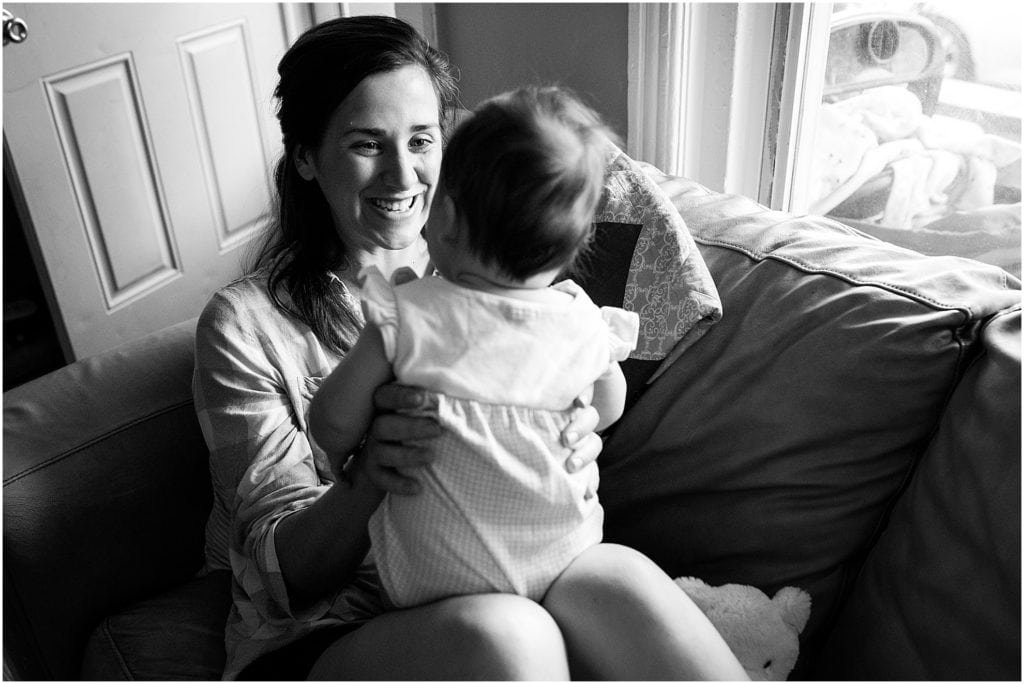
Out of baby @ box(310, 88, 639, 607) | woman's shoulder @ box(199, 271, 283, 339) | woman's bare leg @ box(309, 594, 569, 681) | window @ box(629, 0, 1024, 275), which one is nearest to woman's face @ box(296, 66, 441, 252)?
woman's shoulder @ box(199, 271, 283, 339)

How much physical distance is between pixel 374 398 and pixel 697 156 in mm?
1210

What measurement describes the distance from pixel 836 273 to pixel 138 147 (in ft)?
6.09

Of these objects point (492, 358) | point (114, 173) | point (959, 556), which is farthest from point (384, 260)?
point (114, 173)

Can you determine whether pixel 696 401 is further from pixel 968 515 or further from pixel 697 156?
pixel 697 156

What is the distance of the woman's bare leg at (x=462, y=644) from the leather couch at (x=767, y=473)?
0.35 metres

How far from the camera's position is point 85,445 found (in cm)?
126

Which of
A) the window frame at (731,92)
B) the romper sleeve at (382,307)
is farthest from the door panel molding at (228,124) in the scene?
the romper sleeve at (382,307)

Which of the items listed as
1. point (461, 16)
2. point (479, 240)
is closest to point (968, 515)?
point (479, 240)

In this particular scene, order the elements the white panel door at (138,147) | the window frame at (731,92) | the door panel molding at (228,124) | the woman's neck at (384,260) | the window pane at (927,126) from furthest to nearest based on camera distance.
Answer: the door panel molding at (228,124), the white panel door at (138,147), the window frame at (731,92), the window pane at (927,126), the woman's neck at (384,260)

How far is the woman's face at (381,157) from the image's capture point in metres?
1.23

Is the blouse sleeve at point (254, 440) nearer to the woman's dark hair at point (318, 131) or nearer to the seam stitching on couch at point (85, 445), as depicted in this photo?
the woman's dark hair at point (318, 131)

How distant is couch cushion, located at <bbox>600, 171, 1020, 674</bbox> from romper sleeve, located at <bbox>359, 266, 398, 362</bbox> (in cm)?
49

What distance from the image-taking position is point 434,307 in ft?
3.09

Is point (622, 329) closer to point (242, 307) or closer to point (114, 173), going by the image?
point (242, 307)
